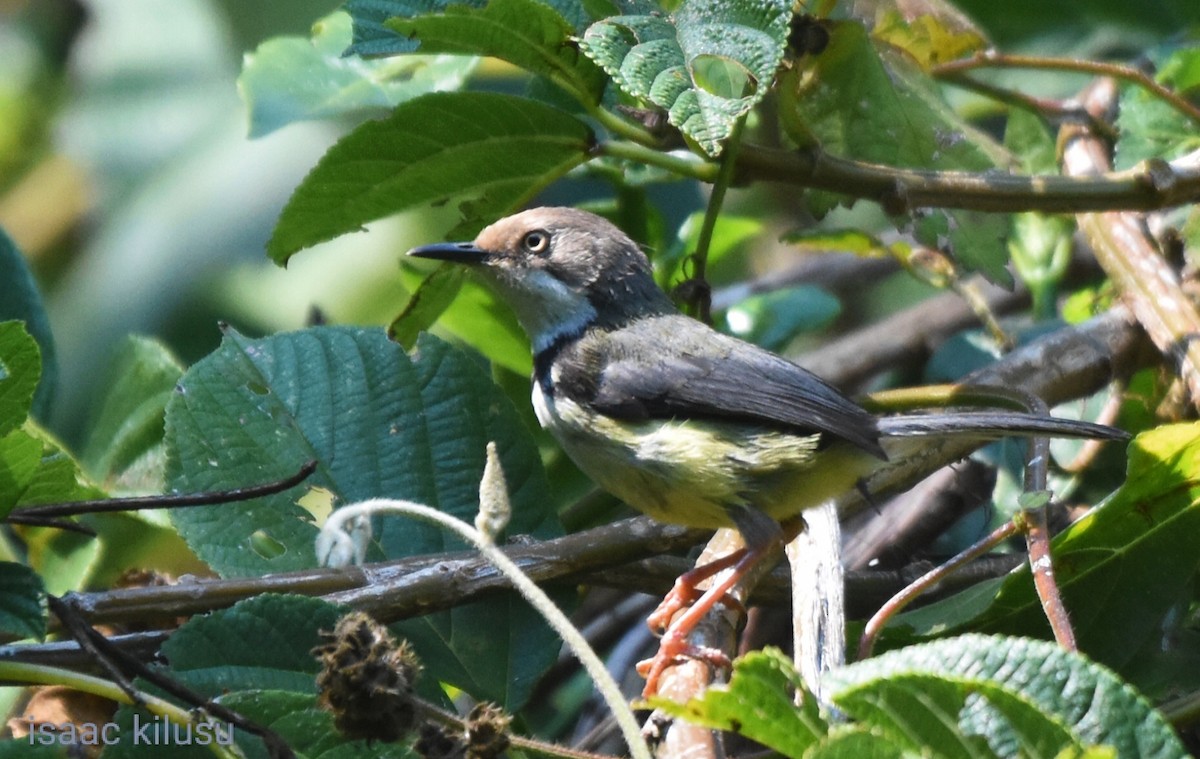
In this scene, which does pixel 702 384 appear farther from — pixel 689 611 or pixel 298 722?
pixel 298 722

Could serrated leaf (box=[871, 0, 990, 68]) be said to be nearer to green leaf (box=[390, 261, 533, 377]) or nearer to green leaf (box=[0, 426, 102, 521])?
green leaf (box=[390, 261, 533, 377])

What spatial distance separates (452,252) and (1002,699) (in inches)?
78.9

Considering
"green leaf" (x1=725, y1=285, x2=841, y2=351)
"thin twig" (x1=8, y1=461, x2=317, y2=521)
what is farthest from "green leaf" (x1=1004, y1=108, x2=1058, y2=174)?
"thin twig" (x1=8, y1=461, x2=317, y2=521)

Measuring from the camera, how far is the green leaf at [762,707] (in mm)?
1594

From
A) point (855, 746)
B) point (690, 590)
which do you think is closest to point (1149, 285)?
point (690, 590)

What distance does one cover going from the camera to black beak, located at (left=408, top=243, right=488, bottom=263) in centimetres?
314

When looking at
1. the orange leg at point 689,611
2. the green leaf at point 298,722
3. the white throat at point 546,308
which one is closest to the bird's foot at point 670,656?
the orange leg at point 689,611

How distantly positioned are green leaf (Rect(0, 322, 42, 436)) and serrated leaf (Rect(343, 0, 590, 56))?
0.89m

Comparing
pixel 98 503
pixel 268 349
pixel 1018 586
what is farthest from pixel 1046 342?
pixel 98 503

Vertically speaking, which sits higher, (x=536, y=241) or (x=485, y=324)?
(x=536, y=241)

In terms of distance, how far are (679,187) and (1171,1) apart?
1837 millimetres

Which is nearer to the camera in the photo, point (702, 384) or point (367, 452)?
point (367, 452)

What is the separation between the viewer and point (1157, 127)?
3.49 m

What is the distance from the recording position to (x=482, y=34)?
2.56 metres
